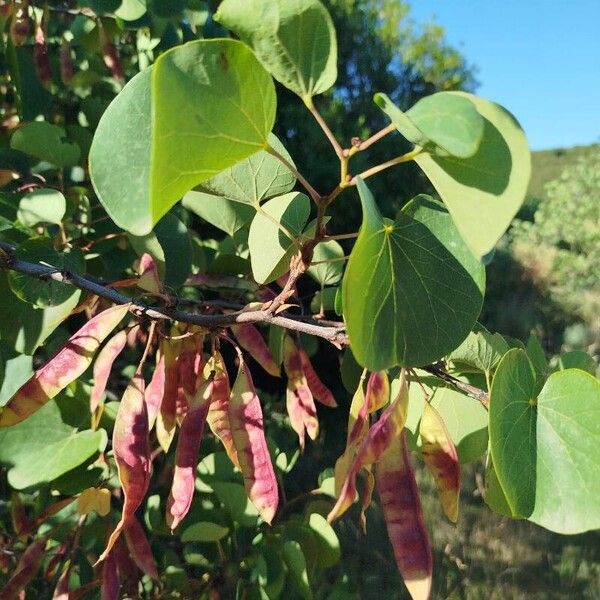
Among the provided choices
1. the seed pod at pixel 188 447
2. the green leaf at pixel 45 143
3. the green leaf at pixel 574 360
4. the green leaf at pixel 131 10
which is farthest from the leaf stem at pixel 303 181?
the green leaf at pixel 131 10

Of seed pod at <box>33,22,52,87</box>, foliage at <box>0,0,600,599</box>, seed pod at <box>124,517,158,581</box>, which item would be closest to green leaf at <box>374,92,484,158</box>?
foliage at <box>0,0,600,599</box>

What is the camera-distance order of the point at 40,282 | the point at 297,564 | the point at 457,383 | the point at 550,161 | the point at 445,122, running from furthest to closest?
the point at 550,161 < the point at 297,564 < the point at 40,282 < the point at 457,383 < the point at 445,122

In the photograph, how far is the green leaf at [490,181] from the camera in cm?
38

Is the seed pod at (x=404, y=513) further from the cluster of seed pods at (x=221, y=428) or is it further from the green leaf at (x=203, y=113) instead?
the green leaf at (x=203, y=113)

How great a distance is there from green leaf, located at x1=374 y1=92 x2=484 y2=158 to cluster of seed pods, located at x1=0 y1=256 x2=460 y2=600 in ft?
0.62

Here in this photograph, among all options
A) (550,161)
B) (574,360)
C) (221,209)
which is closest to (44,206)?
(221,209)

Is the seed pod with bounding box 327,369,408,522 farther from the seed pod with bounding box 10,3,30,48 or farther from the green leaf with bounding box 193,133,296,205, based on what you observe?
the seed pod with bounding box 10,3,30,48

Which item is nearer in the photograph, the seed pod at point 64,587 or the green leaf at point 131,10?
the seed pod at point 64,587

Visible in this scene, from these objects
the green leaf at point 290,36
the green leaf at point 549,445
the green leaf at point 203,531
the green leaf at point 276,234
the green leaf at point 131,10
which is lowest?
the green leaf at point 203,531

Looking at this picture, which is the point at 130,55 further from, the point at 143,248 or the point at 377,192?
the point at 377,192

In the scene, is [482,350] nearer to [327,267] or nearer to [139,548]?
[327,267]

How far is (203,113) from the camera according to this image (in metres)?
0.38

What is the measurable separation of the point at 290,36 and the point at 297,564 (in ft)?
2.55

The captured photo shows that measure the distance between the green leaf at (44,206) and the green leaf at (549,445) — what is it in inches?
25.3
